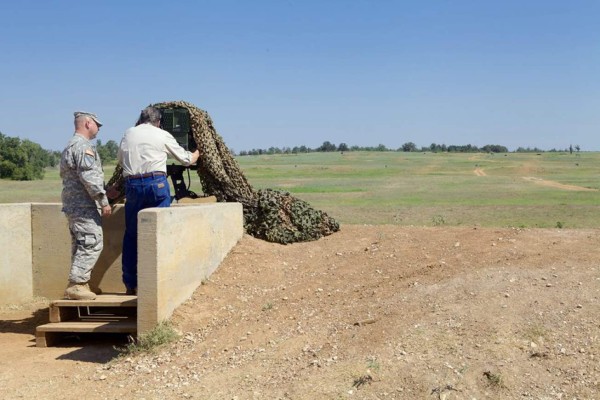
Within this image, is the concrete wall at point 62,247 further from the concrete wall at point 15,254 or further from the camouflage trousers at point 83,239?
the camouflage trousers at point 83,239

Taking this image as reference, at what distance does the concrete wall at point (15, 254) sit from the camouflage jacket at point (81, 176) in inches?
75.2

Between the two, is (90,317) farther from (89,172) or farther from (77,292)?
(89,172)

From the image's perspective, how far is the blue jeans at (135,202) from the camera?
22.6ft

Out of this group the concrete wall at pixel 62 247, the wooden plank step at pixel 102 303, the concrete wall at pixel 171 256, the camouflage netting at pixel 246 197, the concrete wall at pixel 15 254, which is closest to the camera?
the concrete wall at pixel 171 256

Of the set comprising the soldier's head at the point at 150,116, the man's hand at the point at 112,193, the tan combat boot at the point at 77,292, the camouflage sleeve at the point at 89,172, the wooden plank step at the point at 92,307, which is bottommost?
the wooden plank step at the point at 92,307

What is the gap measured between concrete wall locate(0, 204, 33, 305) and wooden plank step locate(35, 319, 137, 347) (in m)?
1.84

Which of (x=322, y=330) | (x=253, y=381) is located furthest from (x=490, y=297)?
(x=253, y=381)

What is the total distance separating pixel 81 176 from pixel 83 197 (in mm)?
274

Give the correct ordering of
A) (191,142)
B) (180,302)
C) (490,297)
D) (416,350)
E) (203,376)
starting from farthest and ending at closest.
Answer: (191,142) → (180,302) → (490,297) → (203,376) → (416,350)

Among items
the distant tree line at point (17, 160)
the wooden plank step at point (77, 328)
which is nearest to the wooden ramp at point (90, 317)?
the wooden plank step at point (77, 328)

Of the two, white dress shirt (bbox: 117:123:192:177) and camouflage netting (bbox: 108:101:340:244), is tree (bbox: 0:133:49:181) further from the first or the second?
white dress shirt (bbox: 117:123:192:177)

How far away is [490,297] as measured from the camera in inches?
233

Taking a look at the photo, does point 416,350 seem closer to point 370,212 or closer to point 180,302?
point 180,302

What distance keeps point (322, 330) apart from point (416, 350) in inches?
42.7
